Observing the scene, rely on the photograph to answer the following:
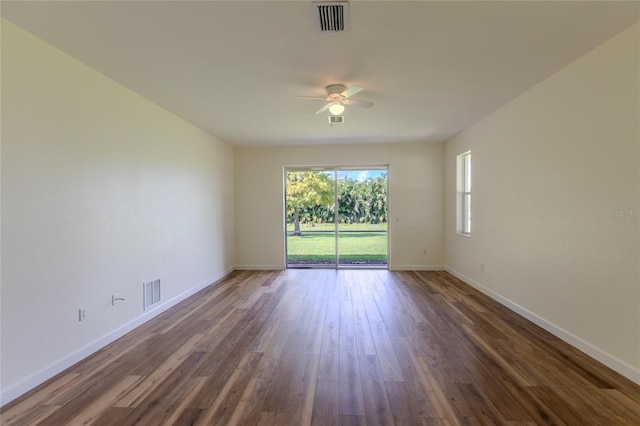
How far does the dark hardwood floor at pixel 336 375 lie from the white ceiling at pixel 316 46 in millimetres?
2492

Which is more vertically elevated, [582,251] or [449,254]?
[582,251]

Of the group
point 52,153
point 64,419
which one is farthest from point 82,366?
point 52,153

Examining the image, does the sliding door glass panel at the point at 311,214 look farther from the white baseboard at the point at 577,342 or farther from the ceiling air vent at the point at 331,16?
the ceiling air vent at the point at 331,16

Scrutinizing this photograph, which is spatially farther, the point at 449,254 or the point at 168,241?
the point at 449,254

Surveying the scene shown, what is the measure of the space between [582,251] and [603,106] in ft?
3.91

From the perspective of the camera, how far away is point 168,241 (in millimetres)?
3883

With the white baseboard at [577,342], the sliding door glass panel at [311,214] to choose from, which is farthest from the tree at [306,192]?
the white baseboard at [577,342]

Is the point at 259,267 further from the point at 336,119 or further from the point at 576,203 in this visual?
the point at 576,203

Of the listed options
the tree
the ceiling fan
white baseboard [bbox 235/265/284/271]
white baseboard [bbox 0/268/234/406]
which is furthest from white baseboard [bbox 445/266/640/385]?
white baseboard [bbox 0/268/234/406]

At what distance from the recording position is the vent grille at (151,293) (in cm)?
342

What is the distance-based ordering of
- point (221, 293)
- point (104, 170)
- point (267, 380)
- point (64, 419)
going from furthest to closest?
point (221, 293), point (104, 170), point (267, 380), point (64, 419)

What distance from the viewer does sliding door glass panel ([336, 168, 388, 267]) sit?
6180 mm

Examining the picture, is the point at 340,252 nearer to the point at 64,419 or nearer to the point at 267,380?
the point at 267,380

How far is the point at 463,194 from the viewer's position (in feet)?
17.6
